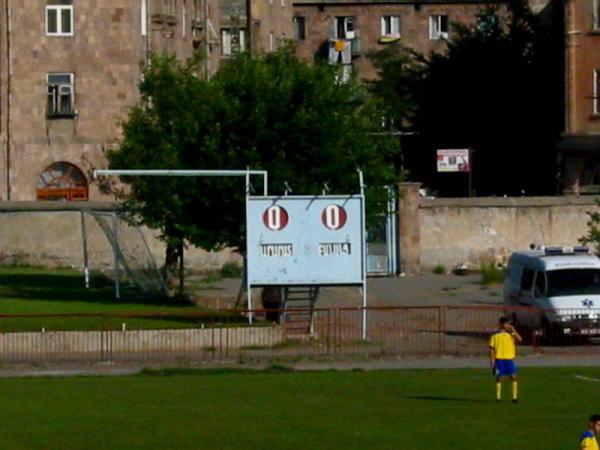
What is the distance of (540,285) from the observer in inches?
1698

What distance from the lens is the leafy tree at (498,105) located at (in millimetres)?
81375

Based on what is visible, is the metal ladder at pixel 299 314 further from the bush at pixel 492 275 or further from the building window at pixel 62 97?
the building window at pixel 62 97

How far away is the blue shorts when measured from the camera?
3053 cm

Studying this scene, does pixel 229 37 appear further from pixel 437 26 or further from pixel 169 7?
pixel 437 26

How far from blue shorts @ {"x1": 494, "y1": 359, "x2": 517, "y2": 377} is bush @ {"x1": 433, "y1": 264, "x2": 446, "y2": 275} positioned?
32.5 m

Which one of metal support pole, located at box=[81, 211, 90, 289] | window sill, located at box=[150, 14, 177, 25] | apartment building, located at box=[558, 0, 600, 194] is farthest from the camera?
apartment building, located at box=[558, 0, 600, 194]

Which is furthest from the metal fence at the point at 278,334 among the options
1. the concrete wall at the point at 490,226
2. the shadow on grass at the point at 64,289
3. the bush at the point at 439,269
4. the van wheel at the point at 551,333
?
the concrete wall at the point at 490,226

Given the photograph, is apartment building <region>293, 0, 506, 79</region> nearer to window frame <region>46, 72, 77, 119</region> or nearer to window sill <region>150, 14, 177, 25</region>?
window sill <region>150, 14, 177, 25</region>

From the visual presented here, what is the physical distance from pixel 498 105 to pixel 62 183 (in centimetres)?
2180

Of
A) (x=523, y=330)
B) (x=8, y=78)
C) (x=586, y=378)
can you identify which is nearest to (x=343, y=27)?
(x=8, y=78)

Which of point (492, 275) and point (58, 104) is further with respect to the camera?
point (58, 104)

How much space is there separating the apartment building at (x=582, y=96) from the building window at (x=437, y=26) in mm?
28770

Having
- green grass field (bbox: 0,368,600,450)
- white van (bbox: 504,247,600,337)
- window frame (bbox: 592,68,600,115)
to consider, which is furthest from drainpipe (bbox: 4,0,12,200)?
green grass field (bbox: 0,368,600,450)

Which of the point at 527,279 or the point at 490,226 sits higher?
the point at 490,226
